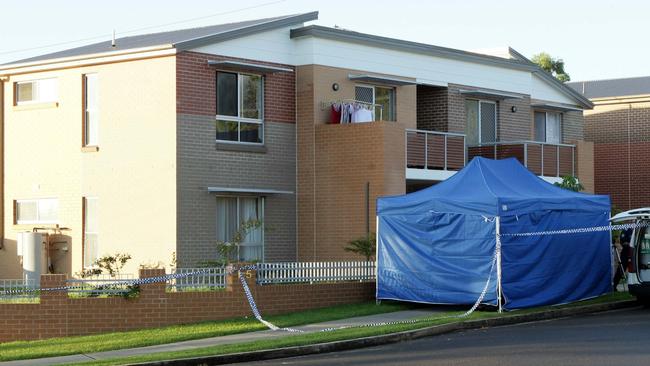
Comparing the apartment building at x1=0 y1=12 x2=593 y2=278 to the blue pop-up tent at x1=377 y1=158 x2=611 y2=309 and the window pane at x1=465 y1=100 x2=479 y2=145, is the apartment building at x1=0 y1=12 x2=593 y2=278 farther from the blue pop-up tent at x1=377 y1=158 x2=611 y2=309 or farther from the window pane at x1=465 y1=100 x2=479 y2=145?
the blue pop-up tent at x1=377 y1=158 x2=611 y2=309

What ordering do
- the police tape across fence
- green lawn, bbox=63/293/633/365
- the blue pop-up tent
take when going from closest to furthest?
green lawn, bbox=63/293/633/365 → the police tape across fence → the blue pop-up tent

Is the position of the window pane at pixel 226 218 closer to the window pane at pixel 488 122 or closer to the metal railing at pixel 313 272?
the metal railing at pixel 313 272

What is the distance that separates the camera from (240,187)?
2648 cm

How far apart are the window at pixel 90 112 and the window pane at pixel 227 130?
318 cm

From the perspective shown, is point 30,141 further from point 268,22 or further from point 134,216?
point 268,22

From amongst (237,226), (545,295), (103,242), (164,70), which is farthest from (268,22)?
(545,295)

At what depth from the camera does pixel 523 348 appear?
53.5ft

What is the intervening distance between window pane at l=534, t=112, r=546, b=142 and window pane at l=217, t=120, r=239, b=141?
1186 centimetres

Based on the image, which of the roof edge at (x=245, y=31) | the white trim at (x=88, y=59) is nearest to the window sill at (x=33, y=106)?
the white trim at (x=88, y=59)

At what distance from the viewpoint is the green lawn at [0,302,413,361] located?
58.4 feet

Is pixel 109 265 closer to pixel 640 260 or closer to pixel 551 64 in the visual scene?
pixel 640 260

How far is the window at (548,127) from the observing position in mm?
35094

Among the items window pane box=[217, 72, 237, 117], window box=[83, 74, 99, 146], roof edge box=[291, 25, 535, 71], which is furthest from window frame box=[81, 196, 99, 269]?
roof edge box=[291, 25, 535, 71]

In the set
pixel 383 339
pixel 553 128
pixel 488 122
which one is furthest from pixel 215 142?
pixel 553 128
